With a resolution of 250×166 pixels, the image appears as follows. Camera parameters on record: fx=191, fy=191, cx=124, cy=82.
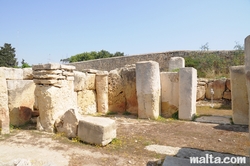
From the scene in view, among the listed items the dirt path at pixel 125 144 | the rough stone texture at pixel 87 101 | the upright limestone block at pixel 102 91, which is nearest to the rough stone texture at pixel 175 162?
the dirt path at pixel 125 144

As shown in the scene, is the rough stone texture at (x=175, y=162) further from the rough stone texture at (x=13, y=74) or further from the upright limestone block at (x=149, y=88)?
the rough stone texture at (x=13, y=74)

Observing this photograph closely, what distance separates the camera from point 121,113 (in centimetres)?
761

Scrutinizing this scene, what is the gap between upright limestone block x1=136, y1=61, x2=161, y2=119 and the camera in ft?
20.9

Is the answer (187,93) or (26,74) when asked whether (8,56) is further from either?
(187,93)

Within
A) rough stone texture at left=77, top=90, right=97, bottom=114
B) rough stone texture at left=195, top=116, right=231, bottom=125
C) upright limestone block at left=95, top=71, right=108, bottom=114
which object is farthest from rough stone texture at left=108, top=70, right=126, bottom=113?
rough stone texture at left=195, top=116, right=231, bottom=125

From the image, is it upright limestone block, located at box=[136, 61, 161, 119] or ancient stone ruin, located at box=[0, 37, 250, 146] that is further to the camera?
upright limestone block, located at box=[136, 61, 161, 119]

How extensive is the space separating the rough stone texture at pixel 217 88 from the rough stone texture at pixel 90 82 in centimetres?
592

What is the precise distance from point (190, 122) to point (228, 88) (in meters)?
4.69

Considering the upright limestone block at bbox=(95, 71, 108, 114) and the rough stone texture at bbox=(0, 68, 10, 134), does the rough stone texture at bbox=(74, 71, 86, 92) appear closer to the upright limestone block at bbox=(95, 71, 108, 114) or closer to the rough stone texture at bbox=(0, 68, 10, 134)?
the upright limestone block at bbox=(95, 71, 108, 114)

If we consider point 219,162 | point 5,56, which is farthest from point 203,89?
point 5,56

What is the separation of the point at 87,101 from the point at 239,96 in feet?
16.7

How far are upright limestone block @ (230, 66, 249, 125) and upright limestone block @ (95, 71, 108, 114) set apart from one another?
4.40 metres

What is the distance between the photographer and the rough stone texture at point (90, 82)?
23.4 ft

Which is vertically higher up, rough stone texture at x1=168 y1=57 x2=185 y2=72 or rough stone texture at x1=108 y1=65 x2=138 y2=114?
rough stone texture at x1=168 y1=57 x2=185 y2=72
